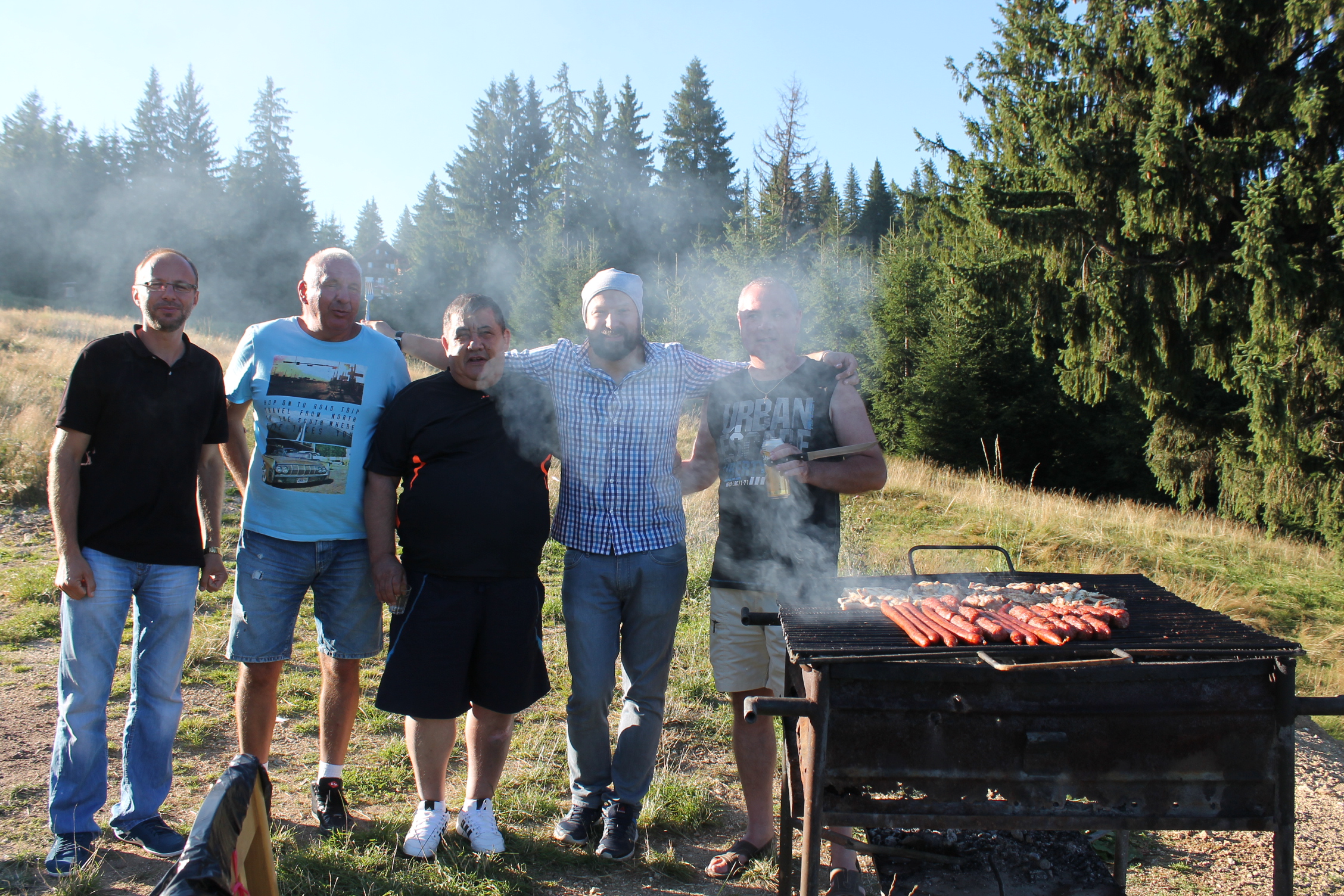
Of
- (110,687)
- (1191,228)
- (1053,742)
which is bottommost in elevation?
(110,687)

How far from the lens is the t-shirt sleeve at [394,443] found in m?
2.93

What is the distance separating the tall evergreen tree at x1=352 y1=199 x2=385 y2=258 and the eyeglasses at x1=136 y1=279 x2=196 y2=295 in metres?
67.6

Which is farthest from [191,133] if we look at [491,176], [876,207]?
[876,207]

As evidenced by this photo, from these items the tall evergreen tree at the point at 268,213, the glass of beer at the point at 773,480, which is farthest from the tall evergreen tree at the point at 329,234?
the glass of beer at the point at 773,480

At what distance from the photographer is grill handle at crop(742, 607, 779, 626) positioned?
9.04ft

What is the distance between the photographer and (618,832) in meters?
3.11

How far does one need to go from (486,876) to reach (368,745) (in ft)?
4.52

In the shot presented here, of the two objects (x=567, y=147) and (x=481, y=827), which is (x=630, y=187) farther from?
(x=481, y=827)

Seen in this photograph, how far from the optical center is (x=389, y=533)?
9.86 ft

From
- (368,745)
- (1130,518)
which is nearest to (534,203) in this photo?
(1130,518)

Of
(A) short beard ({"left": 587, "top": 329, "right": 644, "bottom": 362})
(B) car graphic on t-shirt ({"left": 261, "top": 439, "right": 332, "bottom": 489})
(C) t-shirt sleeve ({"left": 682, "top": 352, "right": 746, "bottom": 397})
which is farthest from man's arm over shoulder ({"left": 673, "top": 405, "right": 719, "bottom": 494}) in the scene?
(B) car graphic on t-shirt ({"left": 261, "top": 439, "right": 332, "bottom": 489})

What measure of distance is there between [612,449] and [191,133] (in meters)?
48.2

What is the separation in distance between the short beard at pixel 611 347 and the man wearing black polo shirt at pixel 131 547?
149 cm

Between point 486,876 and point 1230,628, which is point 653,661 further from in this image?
point 1230,628
